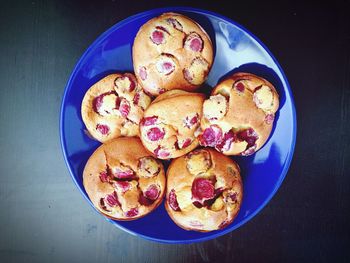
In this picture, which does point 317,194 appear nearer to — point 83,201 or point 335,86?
point 335,86

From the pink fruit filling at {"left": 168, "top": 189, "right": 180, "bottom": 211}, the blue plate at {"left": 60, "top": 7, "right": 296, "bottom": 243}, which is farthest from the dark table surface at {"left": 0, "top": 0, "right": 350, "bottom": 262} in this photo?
the pink fruit filling at {"left": 168, "top": 189, "right": 180, "bottom": 211}

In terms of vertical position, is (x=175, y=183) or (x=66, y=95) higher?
(x=66, y=95)

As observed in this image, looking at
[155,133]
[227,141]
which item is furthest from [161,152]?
[227,141]

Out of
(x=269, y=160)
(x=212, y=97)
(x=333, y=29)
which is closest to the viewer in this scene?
(x=212, y=97)

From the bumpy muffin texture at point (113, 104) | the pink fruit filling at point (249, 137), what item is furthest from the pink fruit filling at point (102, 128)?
the pink fruit filling at point (249, 137)

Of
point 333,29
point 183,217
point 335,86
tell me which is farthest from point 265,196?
point 333,29

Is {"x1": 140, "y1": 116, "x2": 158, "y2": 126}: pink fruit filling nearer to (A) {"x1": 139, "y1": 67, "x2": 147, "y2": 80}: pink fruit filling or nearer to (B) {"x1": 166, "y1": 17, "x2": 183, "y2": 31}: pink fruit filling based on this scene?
(A) {"x1": 139, "y1": 67, "x2": 147, "y2": 80}: pink fruit filling

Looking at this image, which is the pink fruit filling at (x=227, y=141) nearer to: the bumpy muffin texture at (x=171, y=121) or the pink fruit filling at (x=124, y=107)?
the bumpy muffin texture at (x=171, y=121)
